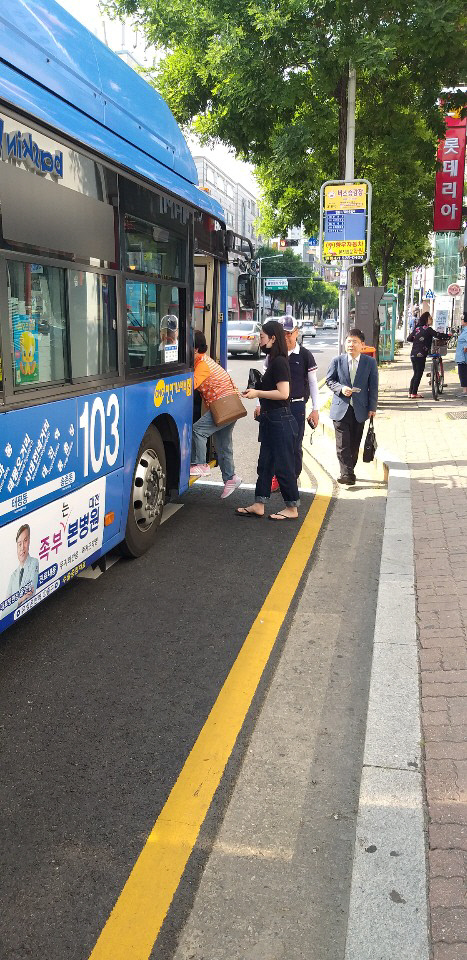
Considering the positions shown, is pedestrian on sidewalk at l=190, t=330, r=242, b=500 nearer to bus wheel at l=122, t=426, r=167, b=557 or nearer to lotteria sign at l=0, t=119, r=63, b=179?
bus wheel at l=122, t=426, r=167, b=557

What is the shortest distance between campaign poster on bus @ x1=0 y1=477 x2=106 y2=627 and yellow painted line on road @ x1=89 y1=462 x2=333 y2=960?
1.05 metres

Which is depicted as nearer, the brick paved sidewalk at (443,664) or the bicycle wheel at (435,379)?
the brick paved sidewalk at (443,664)

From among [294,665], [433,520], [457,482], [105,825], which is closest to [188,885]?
[105,825]

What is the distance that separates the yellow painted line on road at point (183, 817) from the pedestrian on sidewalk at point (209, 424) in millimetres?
2734

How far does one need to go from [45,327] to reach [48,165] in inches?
30.9

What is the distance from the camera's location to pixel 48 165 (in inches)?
154

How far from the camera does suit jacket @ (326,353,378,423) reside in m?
8.00

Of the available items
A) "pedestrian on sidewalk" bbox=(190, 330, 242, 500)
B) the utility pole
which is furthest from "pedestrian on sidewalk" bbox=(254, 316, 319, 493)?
the utility pole

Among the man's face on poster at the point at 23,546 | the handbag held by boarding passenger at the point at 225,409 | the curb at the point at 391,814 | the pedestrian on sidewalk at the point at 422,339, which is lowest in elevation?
the curb at the point at 391,814

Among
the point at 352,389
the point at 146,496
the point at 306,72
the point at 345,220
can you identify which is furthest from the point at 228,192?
the point at 146,496

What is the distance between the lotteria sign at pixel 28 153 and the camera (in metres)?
3.50

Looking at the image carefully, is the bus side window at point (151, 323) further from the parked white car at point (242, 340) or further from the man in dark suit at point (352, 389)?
the parked white car at point (242, 340)

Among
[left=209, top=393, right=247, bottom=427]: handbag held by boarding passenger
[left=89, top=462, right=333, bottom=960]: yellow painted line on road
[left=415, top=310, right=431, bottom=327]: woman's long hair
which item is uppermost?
[left=415, top=310, right=431, bottom=327]: woman's long hair

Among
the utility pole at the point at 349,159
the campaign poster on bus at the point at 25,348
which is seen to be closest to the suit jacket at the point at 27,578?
the campaign poster on bus at the point at 25,348
